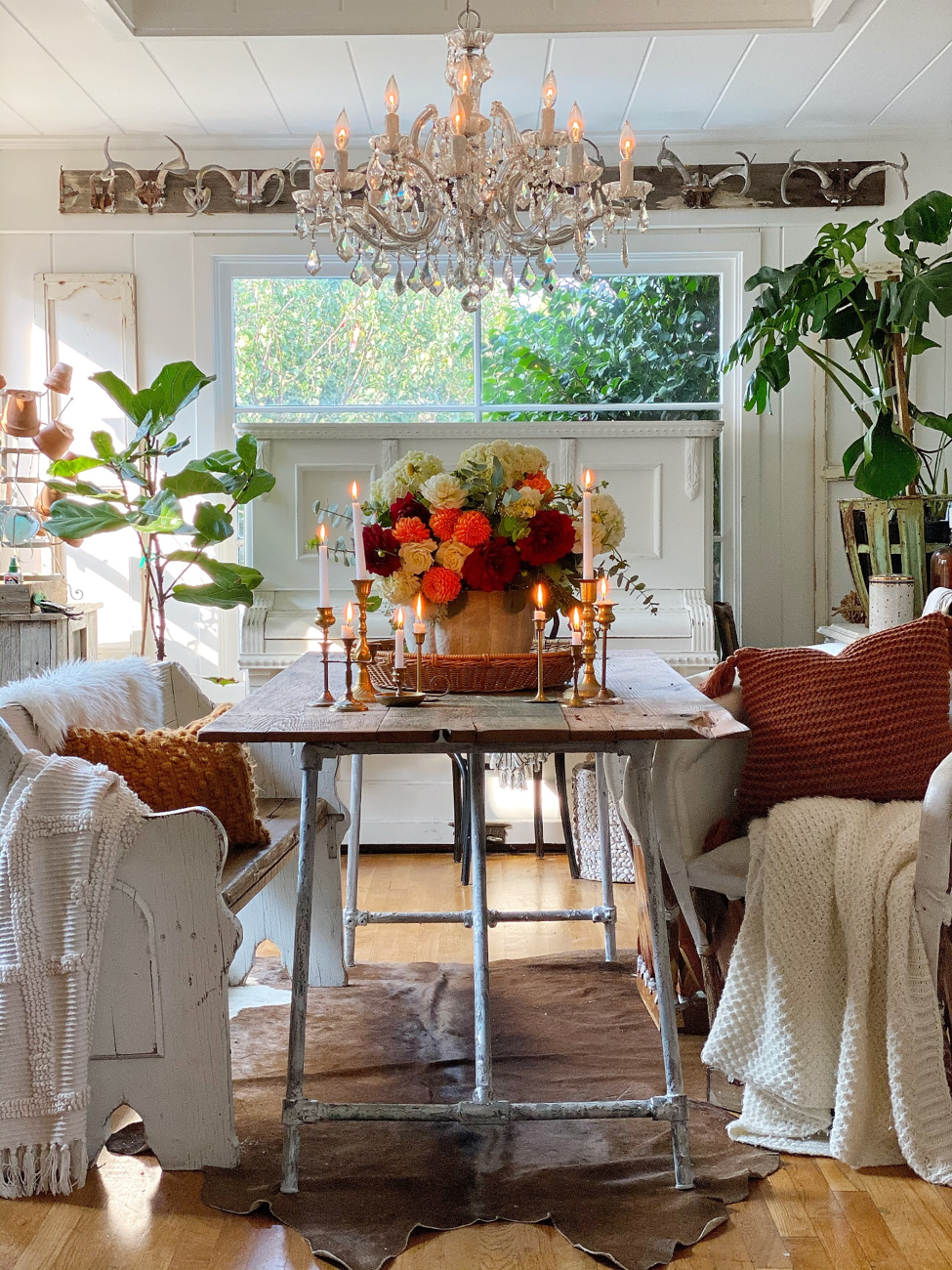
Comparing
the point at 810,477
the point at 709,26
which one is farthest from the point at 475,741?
the point at 810,477

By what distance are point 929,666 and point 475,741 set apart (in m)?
0.91

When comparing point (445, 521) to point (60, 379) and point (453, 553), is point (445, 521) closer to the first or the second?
point (453, 553)

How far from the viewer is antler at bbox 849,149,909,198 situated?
449 centimetres

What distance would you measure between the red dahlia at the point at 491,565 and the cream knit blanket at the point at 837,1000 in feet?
2.13

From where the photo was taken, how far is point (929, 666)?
219 cm

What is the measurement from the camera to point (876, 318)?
3861 millimetres

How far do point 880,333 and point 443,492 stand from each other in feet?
7.36

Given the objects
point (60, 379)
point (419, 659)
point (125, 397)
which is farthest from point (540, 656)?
point (60, 379)

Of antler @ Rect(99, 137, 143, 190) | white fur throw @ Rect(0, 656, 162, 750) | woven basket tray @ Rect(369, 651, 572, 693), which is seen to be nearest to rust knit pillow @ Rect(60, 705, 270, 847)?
white fur throw @ Rect(0, 656, 162, 750)

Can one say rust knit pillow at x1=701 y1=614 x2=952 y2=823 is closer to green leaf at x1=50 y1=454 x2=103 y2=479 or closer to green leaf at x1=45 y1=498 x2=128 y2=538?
green leaf at x1=45 y1=498 x2=128 y2=538

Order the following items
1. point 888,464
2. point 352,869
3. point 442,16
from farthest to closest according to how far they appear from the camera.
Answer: point 888,464 → point 442,16 → point 352,869

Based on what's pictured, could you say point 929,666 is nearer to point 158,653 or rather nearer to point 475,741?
point 475,741

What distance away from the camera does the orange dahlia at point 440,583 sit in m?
2.24

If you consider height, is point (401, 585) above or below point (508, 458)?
below
